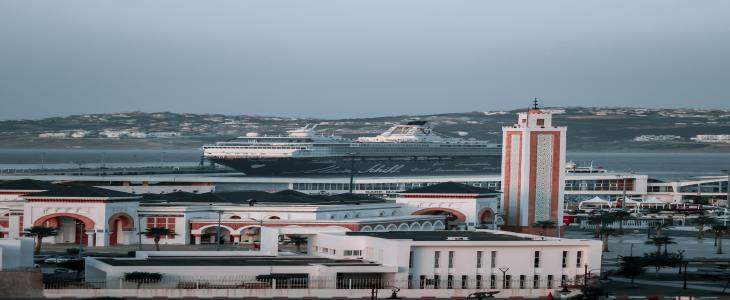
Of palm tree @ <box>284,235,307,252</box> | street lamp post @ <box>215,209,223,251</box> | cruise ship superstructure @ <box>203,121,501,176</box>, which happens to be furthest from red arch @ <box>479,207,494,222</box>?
cruise ship superstructure @ <box>203,121,501,176</box>

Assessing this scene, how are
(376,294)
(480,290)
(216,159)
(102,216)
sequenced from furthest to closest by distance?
(216,159) → (102,216) → (480,290) → (376,294)

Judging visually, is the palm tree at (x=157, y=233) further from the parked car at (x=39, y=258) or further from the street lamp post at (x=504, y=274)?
the street lamp post at (x=504, y=274)

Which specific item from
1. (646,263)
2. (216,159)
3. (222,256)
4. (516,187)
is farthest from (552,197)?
(216,159)

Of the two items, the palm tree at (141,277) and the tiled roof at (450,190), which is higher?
the tiled roof at (450,190)

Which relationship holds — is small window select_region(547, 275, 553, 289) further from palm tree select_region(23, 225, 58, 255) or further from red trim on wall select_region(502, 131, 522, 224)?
red trim on wall select_region(502, 131, 522, 224)

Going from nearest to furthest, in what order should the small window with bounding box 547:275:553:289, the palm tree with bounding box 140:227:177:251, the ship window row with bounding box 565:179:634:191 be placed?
the small window with bounding box 547:275:553:289, the palm tree with bounding box 140:227:177:251, the ship window row with bounding box 565:179:634:191

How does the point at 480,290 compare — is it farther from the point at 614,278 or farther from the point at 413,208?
the point at 413,208

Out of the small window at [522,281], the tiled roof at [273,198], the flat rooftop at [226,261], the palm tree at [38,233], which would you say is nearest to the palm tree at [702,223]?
the tiled roof at [273,198]
